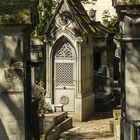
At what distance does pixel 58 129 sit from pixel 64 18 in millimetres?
5378

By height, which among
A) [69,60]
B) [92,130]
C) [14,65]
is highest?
[69,60]

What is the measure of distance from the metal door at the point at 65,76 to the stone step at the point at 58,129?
7.18 ft

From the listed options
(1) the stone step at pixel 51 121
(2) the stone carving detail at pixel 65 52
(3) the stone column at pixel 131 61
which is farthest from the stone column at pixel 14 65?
(2) the stone carving detail at pixel 65 52

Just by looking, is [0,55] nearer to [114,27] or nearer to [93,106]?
[93,106]

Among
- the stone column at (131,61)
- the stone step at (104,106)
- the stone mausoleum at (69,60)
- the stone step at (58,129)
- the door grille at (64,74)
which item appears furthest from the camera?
the stone step at (104,106)

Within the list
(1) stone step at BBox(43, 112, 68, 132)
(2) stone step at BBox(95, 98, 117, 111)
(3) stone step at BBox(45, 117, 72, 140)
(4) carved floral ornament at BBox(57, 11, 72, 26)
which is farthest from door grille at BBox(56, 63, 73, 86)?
(1) stone step at BBox(43, 112, 68, 132)

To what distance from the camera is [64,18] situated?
19750 mm

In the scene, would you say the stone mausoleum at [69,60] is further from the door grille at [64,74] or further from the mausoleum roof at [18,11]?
the mausoleum roof at [18,11]

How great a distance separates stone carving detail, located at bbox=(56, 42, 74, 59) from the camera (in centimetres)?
1981

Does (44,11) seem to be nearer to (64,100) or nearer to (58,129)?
(64,100)

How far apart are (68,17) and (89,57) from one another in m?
2.00

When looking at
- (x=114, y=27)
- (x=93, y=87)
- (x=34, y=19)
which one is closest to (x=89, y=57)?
(x=93, y=87)

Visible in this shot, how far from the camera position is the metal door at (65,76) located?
65.0ft

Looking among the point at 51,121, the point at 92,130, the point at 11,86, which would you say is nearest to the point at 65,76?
the point at 92,130
